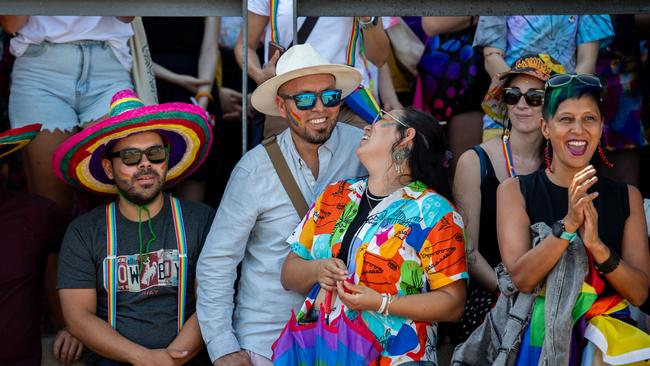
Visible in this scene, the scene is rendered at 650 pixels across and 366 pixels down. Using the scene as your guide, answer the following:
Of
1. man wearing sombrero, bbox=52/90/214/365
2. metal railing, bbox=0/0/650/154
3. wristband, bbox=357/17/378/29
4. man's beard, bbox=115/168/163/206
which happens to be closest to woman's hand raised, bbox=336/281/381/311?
man wearing sombrero, bbox=52/90/214/365

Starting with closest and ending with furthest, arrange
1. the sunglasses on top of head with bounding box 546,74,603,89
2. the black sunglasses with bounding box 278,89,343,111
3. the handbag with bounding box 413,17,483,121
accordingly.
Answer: the sunglasses on top of head with bounding box 546,74,603,89 → the black sunglasses with bounding box 278,89,343,111 → the handbag with bounding box 413,17,483,121

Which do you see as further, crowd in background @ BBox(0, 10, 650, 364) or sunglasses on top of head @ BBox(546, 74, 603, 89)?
crowd in background @ BBox(0, 10, 650, 364)

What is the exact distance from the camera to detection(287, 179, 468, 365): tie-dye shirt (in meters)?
4.02

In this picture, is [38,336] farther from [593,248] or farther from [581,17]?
[581,17]

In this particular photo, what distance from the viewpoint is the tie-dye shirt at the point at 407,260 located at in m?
4.02

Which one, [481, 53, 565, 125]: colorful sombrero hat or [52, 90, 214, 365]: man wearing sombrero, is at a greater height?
[481, 53, 565, 125]: colorful sombrero hat

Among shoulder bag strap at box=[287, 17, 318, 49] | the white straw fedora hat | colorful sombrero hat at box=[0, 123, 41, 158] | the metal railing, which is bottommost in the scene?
colorful sombrero hat at box=[0, 123, 41, 158]

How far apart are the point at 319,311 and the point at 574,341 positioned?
103 cm

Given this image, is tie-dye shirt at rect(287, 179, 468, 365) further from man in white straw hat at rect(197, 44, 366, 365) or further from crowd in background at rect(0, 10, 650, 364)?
man in white straw hat at rect(197, 44, 366, 365)

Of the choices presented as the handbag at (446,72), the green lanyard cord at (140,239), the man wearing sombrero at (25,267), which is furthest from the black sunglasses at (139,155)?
the handbag at (446,72)

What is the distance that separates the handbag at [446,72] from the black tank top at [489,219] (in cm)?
102

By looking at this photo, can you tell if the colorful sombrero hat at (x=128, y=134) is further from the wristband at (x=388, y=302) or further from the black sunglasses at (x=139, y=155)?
the wristband at (x=388, y=302)

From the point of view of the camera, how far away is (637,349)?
381 centimetres

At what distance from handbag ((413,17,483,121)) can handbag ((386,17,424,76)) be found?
0.18 meters
